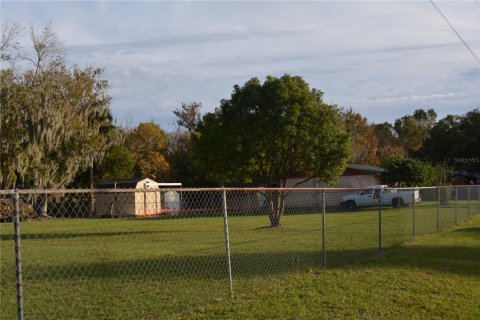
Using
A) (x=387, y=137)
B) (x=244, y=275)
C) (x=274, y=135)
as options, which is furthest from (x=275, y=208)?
(x=387, y=137)

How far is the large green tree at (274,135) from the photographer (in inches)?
894

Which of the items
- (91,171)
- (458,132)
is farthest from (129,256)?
(458,132)

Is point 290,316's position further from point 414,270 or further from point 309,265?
point 414,270

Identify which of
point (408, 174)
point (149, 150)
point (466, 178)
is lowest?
point (466, 178)

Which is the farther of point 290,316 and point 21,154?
point 21,154

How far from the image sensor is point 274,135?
2284cm

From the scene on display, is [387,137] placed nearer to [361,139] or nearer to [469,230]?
[361,139]

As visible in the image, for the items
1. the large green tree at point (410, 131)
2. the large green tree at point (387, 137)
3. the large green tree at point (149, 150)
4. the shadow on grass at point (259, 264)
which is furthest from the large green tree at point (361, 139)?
the shadow on grass at point (259, 264)

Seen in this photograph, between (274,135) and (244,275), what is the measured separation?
13.2m

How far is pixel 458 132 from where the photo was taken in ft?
203

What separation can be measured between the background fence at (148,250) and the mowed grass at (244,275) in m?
0.04

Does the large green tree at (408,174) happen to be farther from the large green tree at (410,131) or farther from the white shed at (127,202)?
the large green tree at (410,131)

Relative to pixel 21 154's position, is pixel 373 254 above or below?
below

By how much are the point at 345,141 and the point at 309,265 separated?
13.2 metres
